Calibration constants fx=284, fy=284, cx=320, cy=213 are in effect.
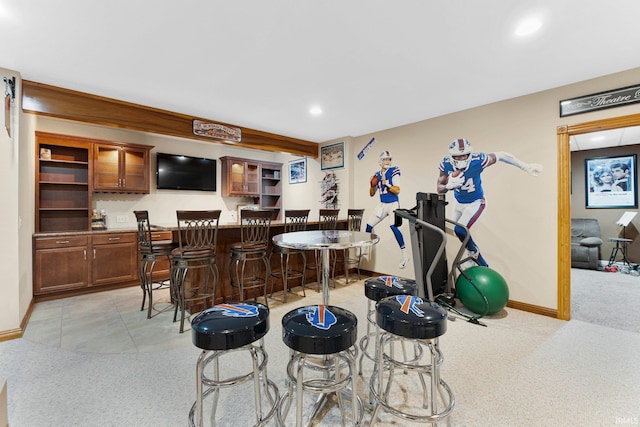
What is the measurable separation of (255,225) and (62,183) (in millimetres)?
3360

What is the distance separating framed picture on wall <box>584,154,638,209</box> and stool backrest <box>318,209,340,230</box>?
6.05 meters

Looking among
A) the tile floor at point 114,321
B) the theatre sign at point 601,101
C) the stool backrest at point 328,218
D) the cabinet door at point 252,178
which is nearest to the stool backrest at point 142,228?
the tile floor at point 114,321

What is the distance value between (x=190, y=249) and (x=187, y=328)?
829 millimetres

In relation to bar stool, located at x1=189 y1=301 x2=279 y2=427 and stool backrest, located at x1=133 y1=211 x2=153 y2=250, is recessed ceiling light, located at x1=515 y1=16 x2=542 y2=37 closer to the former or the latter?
bar stool, located at x1=189 y1=301 x2=279 y2=427

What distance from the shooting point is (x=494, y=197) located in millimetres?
3600

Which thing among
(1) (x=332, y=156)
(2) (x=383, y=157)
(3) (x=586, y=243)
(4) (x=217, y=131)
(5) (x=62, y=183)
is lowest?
(3) (x=586, y=243)

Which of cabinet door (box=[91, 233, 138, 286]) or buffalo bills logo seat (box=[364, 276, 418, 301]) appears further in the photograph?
cabinet door (box=[91, 233, 138, 286])

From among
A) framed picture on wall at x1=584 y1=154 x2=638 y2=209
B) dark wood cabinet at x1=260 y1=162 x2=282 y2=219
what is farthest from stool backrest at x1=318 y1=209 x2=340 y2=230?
framed picture on wall at x1=584 y1=154 x2=638 y2=209

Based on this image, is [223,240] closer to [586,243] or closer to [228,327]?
[228,327]

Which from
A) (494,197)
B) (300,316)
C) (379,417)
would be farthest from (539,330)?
(300,316)

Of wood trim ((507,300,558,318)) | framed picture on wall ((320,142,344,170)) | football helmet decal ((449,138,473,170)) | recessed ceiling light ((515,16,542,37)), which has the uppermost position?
recessed ceiling light ((515,16,542,37))

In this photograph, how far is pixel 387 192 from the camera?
15.6ft

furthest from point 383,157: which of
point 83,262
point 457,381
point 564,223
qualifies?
point 83,262

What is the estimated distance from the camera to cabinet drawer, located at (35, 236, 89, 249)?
373 cm
